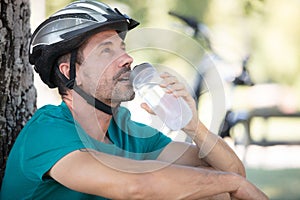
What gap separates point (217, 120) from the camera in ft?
9.92

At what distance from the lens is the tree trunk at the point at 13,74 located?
337 centimetres

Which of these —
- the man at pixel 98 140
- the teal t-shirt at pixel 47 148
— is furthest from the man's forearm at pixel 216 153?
the teal t-shirt at pixel 47 148

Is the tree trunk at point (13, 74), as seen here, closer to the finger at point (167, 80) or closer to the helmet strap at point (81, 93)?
the helmet strap at point (81, 93)

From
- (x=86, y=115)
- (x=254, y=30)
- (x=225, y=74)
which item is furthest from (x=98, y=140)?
(x=254, y=30)

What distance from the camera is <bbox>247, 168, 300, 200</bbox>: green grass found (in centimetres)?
750

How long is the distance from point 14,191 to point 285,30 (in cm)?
560

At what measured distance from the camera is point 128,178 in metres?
2.62

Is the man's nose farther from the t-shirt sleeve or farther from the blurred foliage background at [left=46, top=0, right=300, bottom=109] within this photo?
the blurred foliage background at [left=46, top=0, right=300, bottom=109]

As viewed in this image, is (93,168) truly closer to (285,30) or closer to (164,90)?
(164,90)

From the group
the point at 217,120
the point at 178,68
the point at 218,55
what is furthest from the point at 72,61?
the point at 218,55

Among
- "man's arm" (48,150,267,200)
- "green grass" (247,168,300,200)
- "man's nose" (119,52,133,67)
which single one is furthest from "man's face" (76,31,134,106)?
"green grass" (247,168,300,200)

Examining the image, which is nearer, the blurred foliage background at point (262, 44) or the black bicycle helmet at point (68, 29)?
the black bicycle helmet at point (68, 29)

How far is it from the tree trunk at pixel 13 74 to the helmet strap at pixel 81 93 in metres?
0.47

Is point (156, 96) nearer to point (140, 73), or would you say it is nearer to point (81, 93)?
point (140, 73)
